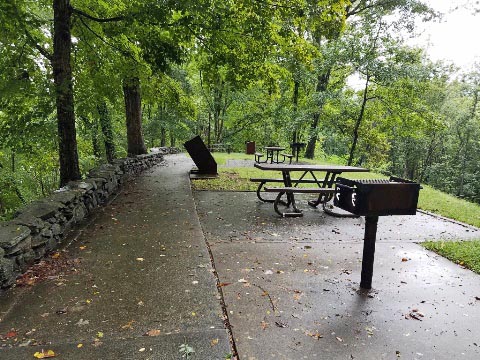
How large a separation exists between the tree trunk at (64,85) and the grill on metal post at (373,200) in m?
4.79

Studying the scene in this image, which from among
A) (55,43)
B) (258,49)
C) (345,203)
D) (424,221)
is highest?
(258,49)

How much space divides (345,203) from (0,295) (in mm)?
3284

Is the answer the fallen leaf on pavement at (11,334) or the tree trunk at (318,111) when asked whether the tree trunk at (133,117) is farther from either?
the fallen leaf on pavement at (11,334)

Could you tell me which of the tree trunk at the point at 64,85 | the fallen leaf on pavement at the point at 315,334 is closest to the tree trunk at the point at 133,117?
the tree trunk at the point at 64,85

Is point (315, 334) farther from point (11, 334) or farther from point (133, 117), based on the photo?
point (133, 117)

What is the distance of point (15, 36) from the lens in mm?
5734

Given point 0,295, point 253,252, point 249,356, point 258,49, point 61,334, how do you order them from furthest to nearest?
point 258,49 < point 253,252 < point 0,295 < point 61,334 < point 249,356

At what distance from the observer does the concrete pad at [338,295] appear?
7.66 feet

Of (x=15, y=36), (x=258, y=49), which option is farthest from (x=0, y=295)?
(x=258, y=49)

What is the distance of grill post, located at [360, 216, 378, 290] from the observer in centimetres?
315

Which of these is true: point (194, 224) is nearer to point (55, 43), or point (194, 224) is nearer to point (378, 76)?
point (55, 43)

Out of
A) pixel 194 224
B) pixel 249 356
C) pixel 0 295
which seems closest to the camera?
pixel 249 356

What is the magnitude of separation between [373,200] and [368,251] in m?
0.57

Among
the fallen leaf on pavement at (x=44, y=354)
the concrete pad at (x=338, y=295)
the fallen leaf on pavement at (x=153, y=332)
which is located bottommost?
the concrete pad at (x=338, y=295)
